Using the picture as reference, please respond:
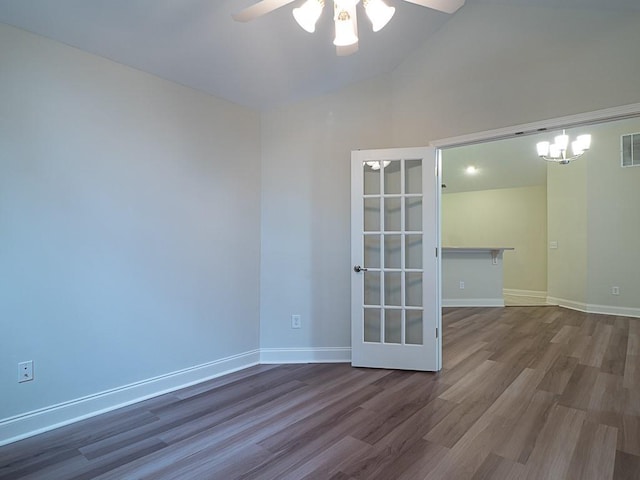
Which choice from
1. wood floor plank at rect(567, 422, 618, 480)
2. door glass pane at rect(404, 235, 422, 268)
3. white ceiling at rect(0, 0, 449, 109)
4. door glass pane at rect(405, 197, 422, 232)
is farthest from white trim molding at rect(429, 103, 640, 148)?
wood floor plank at rect(567, 422, 618, 480)

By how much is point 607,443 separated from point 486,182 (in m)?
6.68

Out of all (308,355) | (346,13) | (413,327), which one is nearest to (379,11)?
(346,13)

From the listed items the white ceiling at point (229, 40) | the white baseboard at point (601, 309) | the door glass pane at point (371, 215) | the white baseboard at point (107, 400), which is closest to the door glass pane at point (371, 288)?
the door glass pane at point (371, 215)

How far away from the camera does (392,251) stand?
125 inches

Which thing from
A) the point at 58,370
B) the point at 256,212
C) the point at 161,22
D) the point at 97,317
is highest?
the point at 161,22

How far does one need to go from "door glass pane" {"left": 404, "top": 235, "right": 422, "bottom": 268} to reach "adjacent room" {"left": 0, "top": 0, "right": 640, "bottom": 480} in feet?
0.26

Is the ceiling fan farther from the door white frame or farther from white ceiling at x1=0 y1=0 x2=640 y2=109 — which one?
the door white frame

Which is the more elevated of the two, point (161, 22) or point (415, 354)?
point (161, 22)

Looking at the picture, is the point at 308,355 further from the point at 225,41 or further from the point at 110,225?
the point at 225,41

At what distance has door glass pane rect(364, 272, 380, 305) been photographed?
125 inches

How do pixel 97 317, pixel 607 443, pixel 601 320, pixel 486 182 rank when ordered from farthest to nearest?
pixel 486 182 → pixel 601 320 → pixel 97 317 → pixel 607 443

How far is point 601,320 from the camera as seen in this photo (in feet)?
16.5

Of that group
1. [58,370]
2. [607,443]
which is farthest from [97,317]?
[607,443]

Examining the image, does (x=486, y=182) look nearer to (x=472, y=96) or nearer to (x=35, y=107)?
(x=472, y=96)
